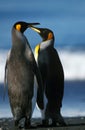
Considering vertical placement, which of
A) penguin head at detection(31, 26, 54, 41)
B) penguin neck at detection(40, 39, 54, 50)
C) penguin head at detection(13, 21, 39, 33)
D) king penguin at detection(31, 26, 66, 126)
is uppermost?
penguin head at detection(13, 21, 39, 33)

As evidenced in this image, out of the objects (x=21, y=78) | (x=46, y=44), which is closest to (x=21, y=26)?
(x=46, y=44)

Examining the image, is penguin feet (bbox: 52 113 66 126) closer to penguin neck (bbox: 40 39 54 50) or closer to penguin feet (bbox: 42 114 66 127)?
penguin feet (bbox: 42 114 66 127)

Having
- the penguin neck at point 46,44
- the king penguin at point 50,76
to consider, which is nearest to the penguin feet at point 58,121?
the king penguin at point 50,76

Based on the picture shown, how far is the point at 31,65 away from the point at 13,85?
626mm

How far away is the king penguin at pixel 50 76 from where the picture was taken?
54.5 feet

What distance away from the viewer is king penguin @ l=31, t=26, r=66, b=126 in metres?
16.6

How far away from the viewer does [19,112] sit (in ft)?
51.9

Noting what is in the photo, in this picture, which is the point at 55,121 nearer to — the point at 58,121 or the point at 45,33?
the point at 58,121

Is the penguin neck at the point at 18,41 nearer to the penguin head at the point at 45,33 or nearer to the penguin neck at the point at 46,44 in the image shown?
the penguin neck at the point at 46,44

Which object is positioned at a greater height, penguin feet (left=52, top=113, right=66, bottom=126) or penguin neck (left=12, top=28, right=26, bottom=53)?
penguin neck (left=12, top=28, right=26, bottom=53)

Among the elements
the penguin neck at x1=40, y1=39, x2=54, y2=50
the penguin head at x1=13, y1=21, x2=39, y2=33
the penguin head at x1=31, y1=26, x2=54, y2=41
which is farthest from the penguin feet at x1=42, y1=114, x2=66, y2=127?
the penguin head at x1=13, y1=21, x2=39, y2=33

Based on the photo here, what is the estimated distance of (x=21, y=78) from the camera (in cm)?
1566

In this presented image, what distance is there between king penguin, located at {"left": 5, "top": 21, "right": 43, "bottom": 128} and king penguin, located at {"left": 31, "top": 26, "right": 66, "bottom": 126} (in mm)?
756

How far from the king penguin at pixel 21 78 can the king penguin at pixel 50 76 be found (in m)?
0.76
